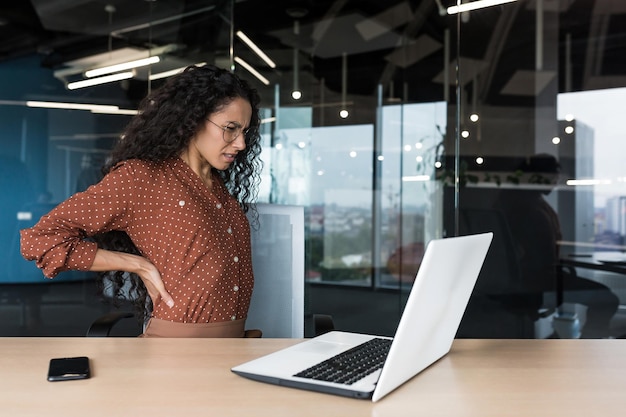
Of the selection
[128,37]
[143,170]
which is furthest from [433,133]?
[143,170]

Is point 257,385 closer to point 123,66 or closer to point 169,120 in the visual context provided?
point 169,120

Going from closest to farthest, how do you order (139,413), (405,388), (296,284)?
(139,413), (405,388), (296,284)

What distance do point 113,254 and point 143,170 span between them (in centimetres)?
29

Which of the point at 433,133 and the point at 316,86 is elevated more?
the point at 316,86

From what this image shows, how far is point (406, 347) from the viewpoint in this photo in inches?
45.1

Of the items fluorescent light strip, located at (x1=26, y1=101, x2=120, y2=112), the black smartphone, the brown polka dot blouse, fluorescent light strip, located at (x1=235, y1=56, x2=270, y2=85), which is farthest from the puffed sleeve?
fluorescent light strip, located at (x1=235, y1=56, x2=270, y2=85)

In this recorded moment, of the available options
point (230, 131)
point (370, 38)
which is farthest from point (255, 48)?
point (230, 131)

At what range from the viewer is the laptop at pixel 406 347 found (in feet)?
3.62

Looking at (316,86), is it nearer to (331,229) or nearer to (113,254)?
(331,229)

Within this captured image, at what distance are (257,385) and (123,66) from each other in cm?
415

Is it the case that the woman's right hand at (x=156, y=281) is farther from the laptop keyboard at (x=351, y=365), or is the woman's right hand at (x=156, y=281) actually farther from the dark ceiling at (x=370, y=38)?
the dark ceiling at (x=370, y=38)

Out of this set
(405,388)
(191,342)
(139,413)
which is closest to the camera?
(139,413)

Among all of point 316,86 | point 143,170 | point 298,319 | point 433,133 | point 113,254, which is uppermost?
point 316,86

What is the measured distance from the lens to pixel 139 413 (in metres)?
1.06
